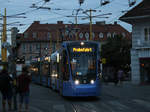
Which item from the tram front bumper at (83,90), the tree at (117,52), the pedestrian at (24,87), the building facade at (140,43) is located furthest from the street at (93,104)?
the tree at (117,52)

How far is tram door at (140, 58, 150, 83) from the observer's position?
1291 inches

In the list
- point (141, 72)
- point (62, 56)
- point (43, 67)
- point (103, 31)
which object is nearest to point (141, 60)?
point (141, 72)

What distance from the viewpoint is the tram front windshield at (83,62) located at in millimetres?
17359

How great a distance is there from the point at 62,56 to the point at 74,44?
108 centimetres

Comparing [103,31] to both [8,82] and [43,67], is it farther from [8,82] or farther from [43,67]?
[8,82]

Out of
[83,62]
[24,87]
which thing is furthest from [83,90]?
[24,87]

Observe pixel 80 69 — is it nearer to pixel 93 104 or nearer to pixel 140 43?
→ pixel 93 104

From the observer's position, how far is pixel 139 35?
33.0 m

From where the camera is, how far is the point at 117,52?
184 feet

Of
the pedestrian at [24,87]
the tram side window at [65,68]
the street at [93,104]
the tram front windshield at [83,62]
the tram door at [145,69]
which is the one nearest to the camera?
the pedestrian at [24,87]

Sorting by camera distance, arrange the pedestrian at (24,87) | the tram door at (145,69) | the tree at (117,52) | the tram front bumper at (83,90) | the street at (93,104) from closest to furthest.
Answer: the pedestrian at (24,87), the street at (93,104), the tram front bumper at (83,90), the tram door at (145,69), the tree at (117,52)

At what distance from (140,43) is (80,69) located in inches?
652

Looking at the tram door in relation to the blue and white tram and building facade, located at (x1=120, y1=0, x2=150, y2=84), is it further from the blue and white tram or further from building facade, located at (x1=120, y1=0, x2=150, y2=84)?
the blue and white tram

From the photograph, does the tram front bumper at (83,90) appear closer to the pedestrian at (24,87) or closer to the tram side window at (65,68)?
the tram side window at (65,68)
